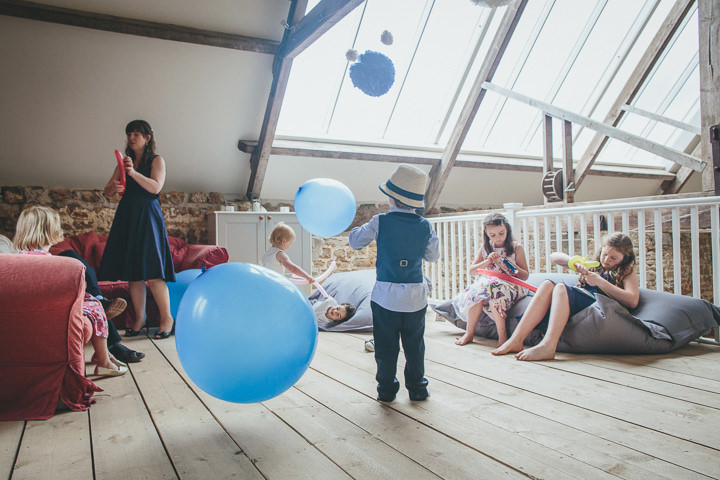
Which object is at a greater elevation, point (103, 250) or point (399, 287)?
point (103, 250)

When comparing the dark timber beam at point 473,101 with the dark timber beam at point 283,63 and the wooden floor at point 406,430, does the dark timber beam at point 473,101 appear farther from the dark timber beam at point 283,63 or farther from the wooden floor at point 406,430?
the wooden floor at point 406,430

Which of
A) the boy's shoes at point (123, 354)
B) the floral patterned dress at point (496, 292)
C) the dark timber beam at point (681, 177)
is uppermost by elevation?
the dark timber beam at point (681, 177)

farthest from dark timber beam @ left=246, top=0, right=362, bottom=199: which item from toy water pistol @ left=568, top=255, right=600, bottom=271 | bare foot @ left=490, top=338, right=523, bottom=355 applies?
bare foot @ left=490, top=338, right=523, bottom=355

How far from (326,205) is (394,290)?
88 cm

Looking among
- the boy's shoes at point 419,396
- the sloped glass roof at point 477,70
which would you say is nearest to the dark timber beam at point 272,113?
the sloped glass roof at point 477,70

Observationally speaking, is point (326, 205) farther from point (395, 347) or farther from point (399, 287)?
point (395, 347)

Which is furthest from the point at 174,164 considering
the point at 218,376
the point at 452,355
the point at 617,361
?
the point at 617,361

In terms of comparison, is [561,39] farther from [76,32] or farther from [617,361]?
[76,32]

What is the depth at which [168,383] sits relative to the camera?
2.19m

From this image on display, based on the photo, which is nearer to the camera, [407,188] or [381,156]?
[407,188]

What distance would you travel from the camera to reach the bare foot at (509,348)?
104 inches

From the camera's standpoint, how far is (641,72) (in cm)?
570

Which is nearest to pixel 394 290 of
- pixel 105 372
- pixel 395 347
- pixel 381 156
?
pixel 395 347

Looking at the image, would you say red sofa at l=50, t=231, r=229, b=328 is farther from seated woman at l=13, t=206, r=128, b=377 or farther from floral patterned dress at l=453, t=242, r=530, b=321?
floral patterned dress at l=453, t=242, r=530, b=321
